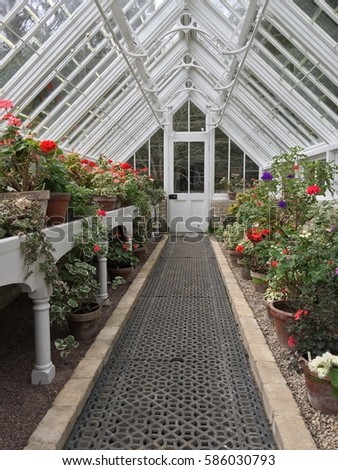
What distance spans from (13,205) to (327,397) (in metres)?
2.02

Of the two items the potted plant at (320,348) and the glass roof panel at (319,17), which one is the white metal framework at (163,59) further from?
the potted plant at (320,348)

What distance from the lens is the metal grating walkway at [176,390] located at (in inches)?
78.2

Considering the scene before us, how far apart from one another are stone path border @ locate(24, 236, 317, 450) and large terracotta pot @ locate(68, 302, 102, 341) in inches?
3.7

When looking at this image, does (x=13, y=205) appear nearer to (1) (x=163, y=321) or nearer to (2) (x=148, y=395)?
(2) (x=148, y=395)

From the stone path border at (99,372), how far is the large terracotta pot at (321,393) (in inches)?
4.5

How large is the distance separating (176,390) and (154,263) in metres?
3.79

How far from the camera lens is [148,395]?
7.84 feet

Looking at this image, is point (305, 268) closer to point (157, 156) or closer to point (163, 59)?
point (163, 59)

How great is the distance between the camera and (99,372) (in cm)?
268

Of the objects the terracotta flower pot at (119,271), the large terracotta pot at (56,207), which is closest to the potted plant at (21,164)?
the large terracotta pot at (56,207)

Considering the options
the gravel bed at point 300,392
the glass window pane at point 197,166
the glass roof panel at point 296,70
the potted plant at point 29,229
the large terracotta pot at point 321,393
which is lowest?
the gravel bed at point 300,392

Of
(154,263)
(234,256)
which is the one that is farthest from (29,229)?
(234,256)

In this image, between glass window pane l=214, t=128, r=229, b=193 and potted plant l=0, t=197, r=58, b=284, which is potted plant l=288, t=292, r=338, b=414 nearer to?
potted plant l=0, t=197, r=58, b=284
